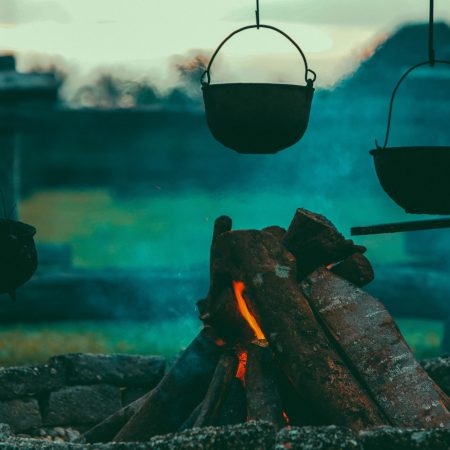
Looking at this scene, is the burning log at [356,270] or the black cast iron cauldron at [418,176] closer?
the black cast iron cauldron at [418,176]

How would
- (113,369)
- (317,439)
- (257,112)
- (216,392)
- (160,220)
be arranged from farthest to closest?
(160,220), (113,369), (216,392), (257,112), (317,439)

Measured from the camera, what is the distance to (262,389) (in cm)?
469

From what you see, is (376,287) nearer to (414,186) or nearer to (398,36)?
(398,36)

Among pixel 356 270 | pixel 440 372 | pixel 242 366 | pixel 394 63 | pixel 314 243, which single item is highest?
pixel 394 63

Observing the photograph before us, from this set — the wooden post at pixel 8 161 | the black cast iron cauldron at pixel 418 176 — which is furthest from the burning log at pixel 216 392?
the wooden post at pixel 8 161

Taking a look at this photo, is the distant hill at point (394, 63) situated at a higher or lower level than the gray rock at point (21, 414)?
higher

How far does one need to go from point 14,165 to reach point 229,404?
7704 millimetres

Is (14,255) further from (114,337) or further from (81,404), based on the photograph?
(114,337)

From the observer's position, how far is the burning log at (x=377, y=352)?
4.54m

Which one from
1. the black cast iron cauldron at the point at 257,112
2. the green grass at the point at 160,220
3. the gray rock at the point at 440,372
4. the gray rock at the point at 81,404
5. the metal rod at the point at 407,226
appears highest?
the black cast iron cauldron at the point at 257,112

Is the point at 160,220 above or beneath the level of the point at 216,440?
beneath

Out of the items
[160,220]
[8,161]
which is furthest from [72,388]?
[160,220]

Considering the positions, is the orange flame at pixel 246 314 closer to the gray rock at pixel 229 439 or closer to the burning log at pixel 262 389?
the burning log at pixel 262 389

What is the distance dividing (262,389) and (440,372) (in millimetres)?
1252
